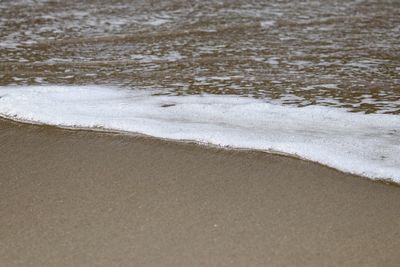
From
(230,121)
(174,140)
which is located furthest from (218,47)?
(174,140)

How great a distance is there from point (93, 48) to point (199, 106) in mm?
1487

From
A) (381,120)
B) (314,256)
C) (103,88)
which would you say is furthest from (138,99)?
(314,256)

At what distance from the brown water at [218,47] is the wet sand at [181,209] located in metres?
0.93

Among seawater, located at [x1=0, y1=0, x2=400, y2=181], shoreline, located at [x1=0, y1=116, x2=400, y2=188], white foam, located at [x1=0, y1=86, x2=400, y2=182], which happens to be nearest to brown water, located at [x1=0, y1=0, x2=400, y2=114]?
seawater, located at [x1=0, y1=0, x2=400, y2=181]

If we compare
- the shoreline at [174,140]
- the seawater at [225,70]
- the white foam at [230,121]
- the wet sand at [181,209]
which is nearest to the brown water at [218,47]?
the seawater at [225,70]

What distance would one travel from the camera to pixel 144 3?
6.12 metres

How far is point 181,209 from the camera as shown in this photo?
2.52m

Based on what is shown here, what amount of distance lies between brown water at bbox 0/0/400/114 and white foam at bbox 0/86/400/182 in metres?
0.17

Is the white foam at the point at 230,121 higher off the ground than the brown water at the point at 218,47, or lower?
higher

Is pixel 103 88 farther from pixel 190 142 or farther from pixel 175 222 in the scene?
pixel 175 222

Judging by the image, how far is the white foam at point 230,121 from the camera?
2.98 meters

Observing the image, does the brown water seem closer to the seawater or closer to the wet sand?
the seawater

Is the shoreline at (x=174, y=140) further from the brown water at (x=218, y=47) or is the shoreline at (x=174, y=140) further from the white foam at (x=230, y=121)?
the brown water at (x=218, y=47)

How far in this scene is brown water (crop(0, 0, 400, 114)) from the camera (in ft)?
12.9
